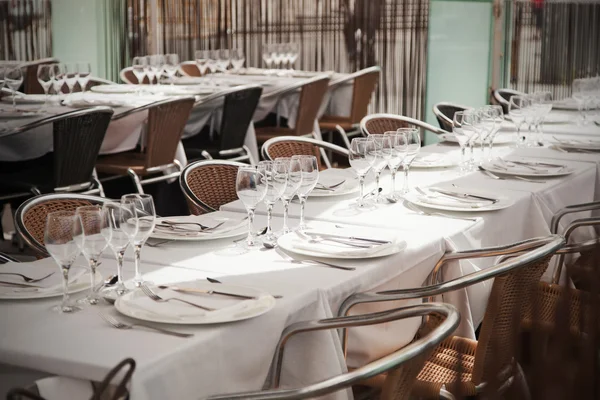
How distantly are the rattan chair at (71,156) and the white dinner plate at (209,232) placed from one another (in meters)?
1.99

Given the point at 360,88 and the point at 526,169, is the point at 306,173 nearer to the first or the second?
the point at 526,169

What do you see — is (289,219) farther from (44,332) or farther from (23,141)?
(23,141)

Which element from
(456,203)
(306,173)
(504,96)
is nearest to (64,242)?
(306,173)

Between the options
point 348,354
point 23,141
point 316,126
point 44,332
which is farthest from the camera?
point 316,126

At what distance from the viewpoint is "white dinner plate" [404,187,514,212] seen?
298cm

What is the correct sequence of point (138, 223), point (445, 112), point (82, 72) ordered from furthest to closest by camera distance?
point (445, 112) < point (82, 72) < point (138, 223)

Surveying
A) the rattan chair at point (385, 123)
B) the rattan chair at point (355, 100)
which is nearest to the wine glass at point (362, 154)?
the rattan chair at point (385, 123)

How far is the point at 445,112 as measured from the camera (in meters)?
6.34

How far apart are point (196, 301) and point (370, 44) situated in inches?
287

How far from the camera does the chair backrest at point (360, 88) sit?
7.46 meters

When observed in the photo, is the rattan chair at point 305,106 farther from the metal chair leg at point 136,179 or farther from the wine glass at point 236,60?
the metal chair leg at point 136,179

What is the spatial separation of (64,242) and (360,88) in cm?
575

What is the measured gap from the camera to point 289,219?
2896 mm

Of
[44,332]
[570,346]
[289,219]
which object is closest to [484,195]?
[289,219]
